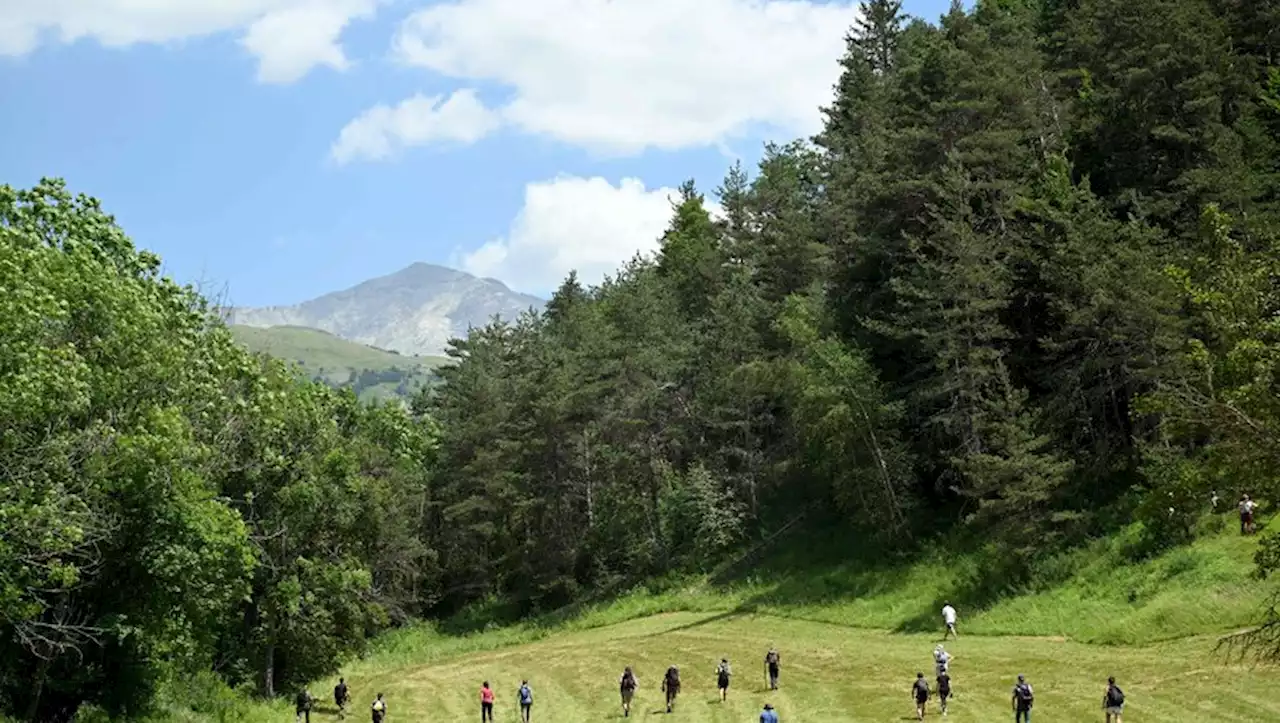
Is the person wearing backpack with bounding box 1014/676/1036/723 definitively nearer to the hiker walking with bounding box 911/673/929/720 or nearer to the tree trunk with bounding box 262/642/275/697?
the hiker walking with bounding box 911/673/929/720

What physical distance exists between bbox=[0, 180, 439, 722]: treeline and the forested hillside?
0.44ft

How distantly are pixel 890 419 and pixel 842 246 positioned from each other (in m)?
17.3

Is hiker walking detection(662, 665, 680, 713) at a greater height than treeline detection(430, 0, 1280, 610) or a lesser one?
lesser

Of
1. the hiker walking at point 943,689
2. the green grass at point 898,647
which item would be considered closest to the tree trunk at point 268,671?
the green grass at point 898,647

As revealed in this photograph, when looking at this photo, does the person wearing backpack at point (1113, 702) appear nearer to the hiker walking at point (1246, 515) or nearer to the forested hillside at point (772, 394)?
the forested hillside at point (772, 394)

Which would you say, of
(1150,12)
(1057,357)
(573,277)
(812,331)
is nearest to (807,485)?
(812,331)

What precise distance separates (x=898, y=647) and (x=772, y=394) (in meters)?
25.5

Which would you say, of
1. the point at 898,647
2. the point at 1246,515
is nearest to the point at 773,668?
the point at 898,647

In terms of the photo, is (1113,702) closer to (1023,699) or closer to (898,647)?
(1023,699)

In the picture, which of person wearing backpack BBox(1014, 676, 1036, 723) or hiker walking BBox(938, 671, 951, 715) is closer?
person wearing backpack BBox(1014, 676, 1036, 723)

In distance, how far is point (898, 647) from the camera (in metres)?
39.9

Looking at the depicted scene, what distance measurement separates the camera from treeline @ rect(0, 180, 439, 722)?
73.6ft

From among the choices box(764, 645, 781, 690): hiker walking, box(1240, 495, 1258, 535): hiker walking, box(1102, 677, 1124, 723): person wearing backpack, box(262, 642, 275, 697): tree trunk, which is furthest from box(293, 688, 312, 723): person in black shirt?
box(1240, 495, 1258, 535): hiker walking

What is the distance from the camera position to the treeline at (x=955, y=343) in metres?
40.3
